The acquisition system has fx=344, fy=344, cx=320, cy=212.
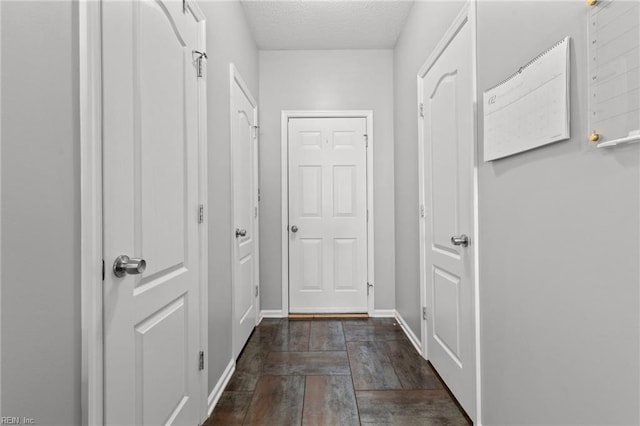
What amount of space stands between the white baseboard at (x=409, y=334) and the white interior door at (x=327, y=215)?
385 millimetres

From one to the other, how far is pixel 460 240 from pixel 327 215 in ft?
6.14

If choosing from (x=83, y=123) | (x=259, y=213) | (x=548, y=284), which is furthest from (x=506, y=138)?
(x=259, y=213)

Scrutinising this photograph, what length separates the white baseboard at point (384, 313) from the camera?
3.48m

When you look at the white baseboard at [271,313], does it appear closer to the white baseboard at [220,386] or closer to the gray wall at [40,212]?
the white baseboard at [220,386]

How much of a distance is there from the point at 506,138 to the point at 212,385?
6.24ft

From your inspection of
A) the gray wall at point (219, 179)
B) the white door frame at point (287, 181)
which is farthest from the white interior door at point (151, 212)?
the white door frame at point (287, 181)

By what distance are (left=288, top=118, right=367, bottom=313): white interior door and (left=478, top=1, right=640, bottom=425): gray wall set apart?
6.41 ft

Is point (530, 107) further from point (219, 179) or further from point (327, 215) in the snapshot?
point (327, 215)

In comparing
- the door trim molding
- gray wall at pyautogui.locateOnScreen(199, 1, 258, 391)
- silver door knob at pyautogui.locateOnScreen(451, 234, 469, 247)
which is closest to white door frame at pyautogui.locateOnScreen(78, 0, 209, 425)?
the door trim molding

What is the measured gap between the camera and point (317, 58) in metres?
3.53

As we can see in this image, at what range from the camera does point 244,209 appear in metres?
2.80

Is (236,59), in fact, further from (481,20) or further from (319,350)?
(319,350)

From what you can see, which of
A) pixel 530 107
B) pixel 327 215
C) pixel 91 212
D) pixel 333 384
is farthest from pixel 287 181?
pixel 91 212

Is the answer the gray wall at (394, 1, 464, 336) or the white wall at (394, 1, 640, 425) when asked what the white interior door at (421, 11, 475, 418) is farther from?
Answer: the gray wall at (394, 1, 464, 336)
